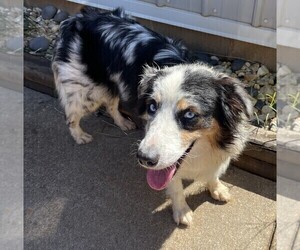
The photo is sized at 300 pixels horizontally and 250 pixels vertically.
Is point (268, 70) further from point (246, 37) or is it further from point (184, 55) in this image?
point (184, 55)

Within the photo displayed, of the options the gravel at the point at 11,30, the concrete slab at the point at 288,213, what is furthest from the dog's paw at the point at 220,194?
the gravel at the point at 11,30

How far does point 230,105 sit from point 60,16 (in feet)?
→ 9.38

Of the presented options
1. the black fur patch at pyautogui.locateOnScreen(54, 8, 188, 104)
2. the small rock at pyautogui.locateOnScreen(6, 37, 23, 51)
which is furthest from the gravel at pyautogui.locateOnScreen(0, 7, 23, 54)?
the black fur patch at pyautogui.locateOnScreen(54, 8, 188, 104)

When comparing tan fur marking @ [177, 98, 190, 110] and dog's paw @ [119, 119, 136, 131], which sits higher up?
tan fur marking @ [177, 98, 190, 110]

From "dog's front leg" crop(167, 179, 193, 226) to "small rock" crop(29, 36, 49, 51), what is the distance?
89.2 inches

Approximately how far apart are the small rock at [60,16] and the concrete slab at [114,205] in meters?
1.53

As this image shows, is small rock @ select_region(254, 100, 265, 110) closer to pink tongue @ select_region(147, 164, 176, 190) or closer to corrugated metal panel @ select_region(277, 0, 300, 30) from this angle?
corrugated metal panel @ select_region(277, 0, 300, 30)

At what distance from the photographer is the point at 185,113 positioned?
2.63 meters

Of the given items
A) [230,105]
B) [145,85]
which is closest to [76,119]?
[145,85]

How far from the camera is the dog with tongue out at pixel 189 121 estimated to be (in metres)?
2.59

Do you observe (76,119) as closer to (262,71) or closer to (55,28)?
(55,28)

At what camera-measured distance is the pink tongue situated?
9.40ft

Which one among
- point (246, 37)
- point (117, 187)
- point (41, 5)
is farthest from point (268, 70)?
point (41, 5)

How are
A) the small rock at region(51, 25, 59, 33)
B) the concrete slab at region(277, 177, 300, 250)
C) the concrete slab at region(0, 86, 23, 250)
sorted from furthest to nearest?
the small rock at region(51, 25, 59, 33) < the concrete slab at region(0, 86, 23, 250) < the concrete slab at region(277, 177, 300, 250)
